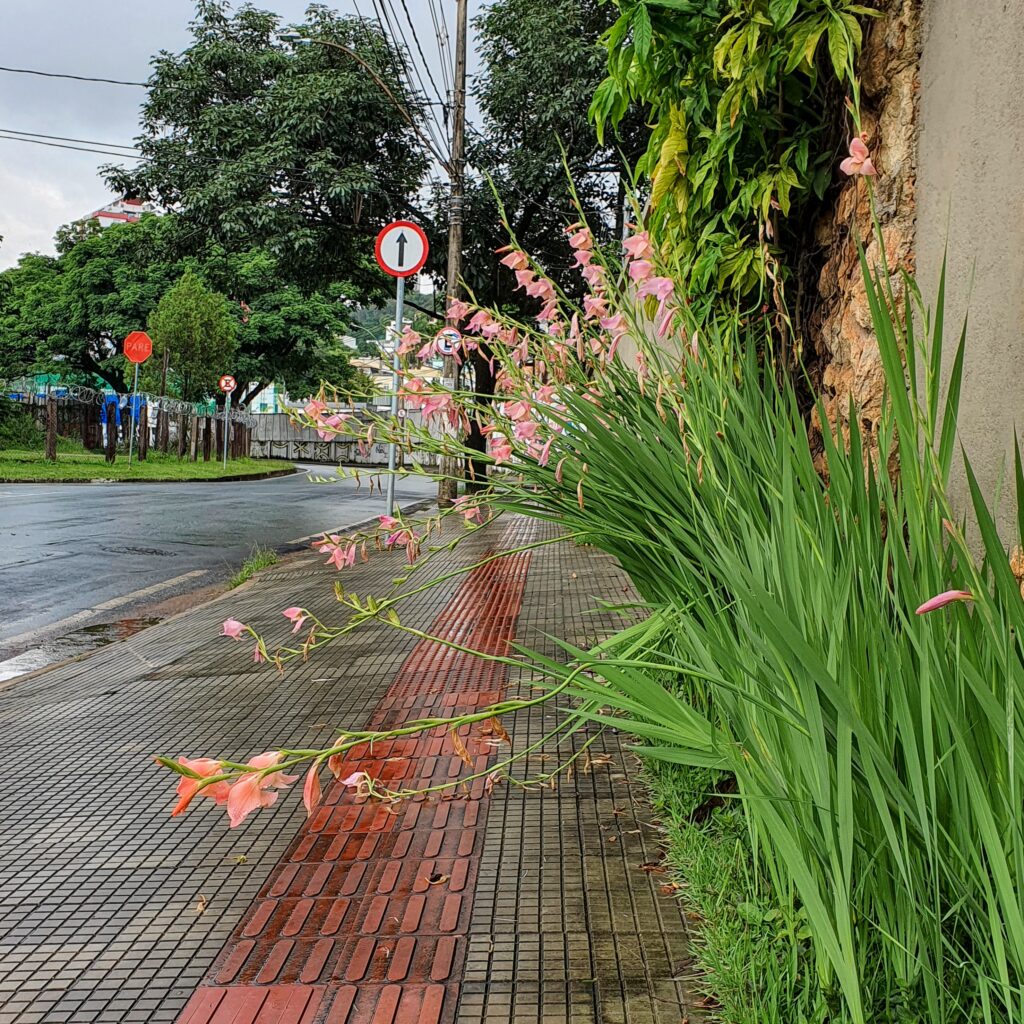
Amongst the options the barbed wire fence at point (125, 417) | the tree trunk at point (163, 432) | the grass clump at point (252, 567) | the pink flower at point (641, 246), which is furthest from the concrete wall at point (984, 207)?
the tree trunk at point (163, 432)

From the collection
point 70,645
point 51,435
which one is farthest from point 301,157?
point 70,645

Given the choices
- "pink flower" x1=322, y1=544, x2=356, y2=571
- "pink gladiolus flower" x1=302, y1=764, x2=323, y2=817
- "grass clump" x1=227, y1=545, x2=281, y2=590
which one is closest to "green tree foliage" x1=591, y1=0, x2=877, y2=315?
"pink flower" x1=322, y1=544, x2=356, y2=571

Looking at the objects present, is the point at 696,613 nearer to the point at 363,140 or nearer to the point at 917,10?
the point at 917,10

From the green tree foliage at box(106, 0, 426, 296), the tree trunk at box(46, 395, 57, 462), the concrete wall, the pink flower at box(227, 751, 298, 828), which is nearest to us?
the pink flower at box(227, 751, 298, 828)

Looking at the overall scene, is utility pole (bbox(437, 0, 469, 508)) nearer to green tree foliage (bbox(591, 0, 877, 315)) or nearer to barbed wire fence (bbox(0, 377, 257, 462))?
green tree foliage (bbox(591, 0, 877, 315))

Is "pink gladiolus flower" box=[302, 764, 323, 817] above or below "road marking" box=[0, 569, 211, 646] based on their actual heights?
above

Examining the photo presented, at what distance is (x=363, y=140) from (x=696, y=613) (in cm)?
1743

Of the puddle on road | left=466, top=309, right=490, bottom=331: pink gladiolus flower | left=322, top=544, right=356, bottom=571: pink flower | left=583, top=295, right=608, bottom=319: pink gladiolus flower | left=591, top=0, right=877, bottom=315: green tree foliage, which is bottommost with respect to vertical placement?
the puddle on road

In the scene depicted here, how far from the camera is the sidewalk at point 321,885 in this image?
192 centimetres

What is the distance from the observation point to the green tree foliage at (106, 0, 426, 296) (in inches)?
703

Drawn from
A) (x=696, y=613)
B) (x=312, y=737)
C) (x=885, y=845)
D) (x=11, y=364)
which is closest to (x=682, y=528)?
(x=696, y=613)

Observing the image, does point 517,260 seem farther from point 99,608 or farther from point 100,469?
point 100,469

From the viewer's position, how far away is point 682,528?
2457 millimetres

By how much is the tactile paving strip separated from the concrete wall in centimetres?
152
